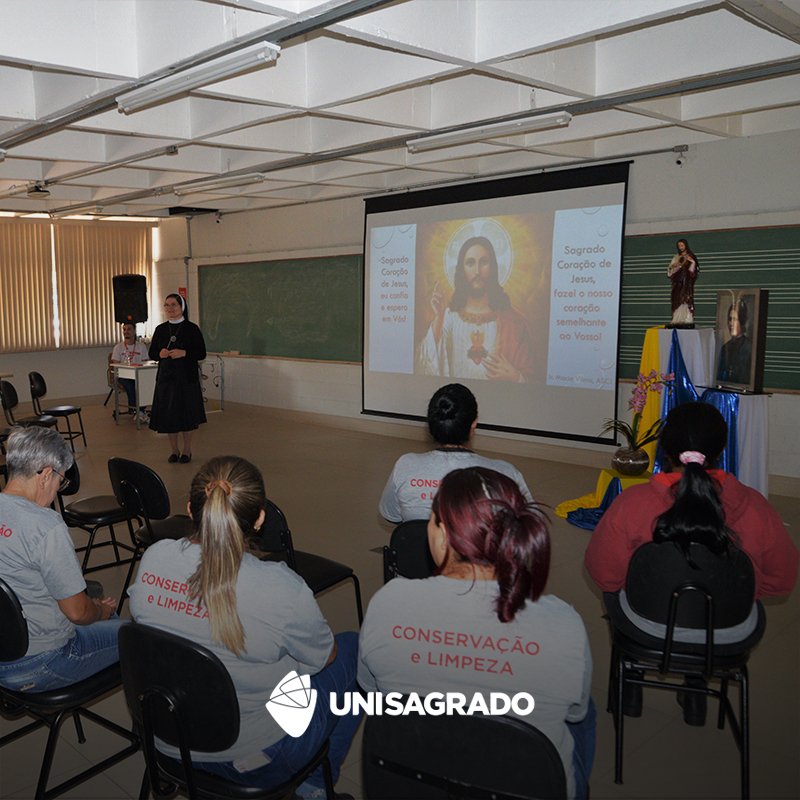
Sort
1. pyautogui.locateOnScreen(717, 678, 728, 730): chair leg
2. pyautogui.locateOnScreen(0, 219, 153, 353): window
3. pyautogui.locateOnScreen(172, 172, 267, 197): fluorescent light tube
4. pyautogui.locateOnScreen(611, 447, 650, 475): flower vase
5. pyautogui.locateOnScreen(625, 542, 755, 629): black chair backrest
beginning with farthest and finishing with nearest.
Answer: pyautogui.locateOnScreen(0, 219, 153, 353): window
pyautogui.locateOnScreen(172, 172, 267, 197): fluorescent light tube
pyautogui.locateOnScreen(611, 447, 650, 475): flower vase
pyautogui.locateOnScreen(717, 678, 728, 730): chair leg
pyautogui.locateOnScreen(625, 542, 755, 629): black chair backrest

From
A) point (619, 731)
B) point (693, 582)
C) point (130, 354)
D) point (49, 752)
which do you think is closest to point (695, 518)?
point (693, 582)

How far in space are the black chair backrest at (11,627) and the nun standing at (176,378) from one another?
5.09m

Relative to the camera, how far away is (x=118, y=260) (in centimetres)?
1208

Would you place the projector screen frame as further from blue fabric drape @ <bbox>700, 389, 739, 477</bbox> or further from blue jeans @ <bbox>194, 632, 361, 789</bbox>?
blue jeans @ <bbox>194, 632, 361, 789</bbox>

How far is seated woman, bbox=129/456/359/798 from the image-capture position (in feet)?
5.65

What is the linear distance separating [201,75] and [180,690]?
2.87 meters

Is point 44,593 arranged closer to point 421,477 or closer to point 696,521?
point 421,477

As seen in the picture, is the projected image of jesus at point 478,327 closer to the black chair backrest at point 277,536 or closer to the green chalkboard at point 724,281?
the green chalkboard at point 724,281

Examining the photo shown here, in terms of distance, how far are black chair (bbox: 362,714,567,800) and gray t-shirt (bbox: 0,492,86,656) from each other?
112 centimetres

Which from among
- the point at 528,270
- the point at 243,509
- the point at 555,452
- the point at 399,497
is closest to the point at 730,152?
the point at 528,270

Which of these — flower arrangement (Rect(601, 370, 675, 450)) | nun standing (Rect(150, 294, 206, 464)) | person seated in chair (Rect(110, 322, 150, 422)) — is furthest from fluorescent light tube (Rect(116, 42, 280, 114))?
person seated in chair (Rect(110, 322, 150, 422))

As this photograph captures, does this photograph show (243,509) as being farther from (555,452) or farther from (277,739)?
(555,452)

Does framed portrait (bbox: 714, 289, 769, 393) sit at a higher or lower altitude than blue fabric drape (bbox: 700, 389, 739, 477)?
higher

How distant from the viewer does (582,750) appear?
1.67 meters
